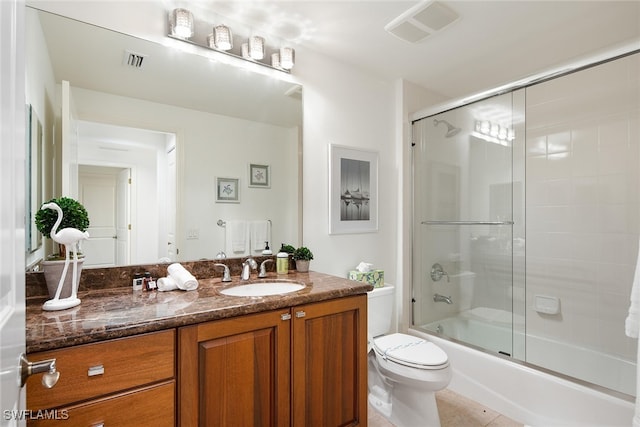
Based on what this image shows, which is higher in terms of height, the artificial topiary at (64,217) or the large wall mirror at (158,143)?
the large wall mirror at (158,143)

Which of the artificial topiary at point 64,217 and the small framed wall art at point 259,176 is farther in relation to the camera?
the small framed wall art at point 259,176

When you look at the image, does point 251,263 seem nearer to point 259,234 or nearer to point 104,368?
point 259,234

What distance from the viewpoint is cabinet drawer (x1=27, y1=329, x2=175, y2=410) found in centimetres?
90

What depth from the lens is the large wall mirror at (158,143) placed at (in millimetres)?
1438

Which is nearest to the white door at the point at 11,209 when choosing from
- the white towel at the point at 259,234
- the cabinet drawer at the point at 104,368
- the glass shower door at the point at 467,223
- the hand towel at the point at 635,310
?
the cabinet drawer at the point at 104,368

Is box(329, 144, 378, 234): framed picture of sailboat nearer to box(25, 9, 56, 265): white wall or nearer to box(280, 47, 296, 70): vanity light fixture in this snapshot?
box(280, 47, 296, 70): vanity light fixture

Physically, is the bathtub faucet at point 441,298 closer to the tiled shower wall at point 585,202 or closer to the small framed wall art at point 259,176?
the tiled shower wall at point 585,202

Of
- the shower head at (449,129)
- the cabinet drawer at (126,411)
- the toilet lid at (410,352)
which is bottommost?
the toilet lid at (410,352)

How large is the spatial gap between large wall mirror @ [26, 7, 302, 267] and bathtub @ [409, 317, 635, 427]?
4.82 feet

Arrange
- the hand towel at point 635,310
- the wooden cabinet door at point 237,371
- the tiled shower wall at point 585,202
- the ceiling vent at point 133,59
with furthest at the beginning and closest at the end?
the tiled shower wall at point 585,202 < the ceiling vent at point 133,59 < the hand towel at point 635,310 < the wooden cabinet door at point 237,371

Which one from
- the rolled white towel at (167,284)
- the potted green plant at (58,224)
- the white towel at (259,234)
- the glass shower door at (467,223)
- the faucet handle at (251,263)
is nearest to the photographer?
the potted green plant at (58,224)

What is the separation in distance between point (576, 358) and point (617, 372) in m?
0.24

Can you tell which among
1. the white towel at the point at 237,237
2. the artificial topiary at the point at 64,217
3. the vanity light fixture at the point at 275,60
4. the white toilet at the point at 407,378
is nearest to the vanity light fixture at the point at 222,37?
the vanity light fixture at the point at 275,60

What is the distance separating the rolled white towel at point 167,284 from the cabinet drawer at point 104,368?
1.43ft
